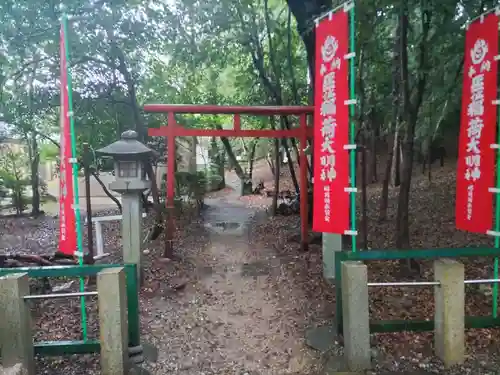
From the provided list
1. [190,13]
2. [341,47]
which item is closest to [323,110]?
[341,47]

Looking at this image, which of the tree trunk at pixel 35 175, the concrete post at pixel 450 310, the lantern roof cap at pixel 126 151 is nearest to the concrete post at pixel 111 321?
the lantern roof cap at pixel 126 151

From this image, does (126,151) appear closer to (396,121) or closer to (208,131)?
(208,131)

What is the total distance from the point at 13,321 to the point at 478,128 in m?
4.97

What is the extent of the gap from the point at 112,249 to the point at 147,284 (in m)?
2.79

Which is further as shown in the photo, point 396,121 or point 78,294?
point 396,121

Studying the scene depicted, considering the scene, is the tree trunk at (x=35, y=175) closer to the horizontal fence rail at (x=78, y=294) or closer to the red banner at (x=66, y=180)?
the red banner at (x=66, y=180)

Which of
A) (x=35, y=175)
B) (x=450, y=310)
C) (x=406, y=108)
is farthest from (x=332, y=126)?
(x=35, y=175)

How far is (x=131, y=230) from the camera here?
551 cm

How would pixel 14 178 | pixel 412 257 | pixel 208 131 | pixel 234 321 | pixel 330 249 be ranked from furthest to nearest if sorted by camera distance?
1. pixel 14 178
2. pixel 208 131
3. pixel 330 249
4. pixel 234 321
5. pixel 412 257

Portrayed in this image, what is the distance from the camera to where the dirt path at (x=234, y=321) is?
13.2 ft

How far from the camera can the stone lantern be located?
548 centimetres

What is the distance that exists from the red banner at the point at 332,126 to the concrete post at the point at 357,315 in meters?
0.68

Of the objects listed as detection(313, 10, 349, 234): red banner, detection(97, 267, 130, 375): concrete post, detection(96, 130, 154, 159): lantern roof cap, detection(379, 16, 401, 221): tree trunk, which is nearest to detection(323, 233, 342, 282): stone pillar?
detection(313, 10, 349, 234): red banner

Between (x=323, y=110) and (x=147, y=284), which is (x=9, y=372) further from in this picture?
(x=323, y=110)
